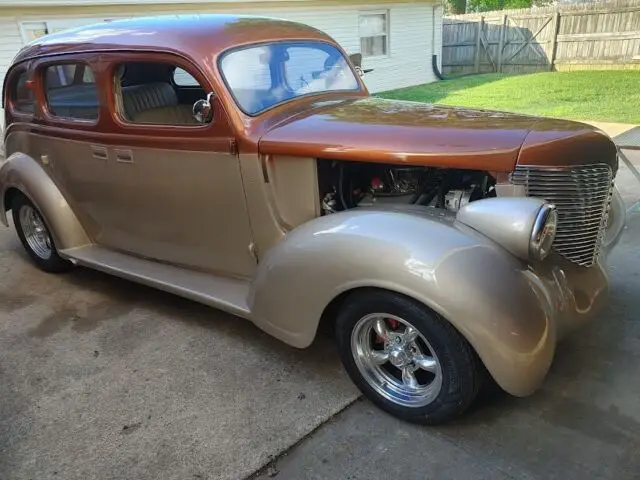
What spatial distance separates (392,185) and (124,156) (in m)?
1.80

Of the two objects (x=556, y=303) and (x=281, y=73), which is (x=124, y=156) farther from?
(x=556, y=303)

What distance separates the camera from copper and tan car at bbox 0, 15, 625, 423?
2.37 m

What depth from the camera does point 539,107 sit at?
10.2 metres

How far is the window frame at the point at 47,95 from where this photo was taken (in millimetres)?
3635

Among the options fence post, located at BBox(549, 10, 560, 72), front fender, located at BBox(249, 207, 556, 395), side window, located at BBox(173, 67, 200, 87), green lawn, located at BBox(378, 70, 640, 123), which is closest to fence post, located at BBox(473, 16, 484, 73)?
green lawn, located at BBox(378, 70, 640, 123)

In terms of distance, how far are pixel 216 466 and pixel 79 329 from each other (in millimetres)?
1804

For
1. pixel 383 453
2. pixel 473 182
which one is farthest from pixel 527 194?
pixel 383 453

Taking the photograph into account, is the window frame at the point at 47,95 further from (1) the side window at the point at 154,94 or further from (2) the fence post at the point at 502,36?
(2) the fence post at the point at 502,36

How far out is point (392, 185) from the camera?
3.12 m

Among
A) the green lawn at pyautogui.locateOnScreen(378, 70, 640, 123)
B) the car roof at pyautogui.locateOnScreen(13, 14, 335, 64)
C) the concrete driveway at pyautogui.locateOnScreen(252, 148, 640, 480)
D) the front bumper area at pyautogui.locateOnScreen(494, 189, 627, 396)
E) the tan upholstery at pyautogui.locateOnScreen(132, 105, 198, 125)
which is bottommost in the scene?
the green lawn at pyautogui.locateOnScreen(378, 70, 640, 123)

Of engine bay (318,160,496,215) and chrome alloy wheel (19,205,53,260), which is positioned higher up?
engine bay (318,160,496,215)

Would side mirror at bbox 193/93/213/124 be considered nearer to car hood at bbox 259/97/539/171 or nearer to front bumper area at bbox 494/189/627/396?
car hood at bbox 259/97/539/171

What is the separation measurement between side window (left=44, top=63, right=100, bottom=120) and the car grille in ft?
9.24

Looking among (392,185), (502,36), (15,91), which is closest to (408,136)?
(392,185)
